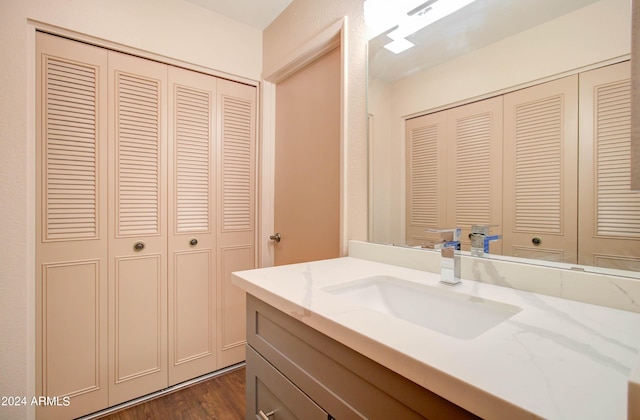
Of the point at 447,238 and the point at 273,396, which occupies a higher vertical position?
the point at 447,238

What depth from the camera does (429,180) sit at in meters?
1.10

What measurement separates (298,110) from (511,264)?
144 cm

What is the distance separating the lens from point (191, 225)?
5.92 ft

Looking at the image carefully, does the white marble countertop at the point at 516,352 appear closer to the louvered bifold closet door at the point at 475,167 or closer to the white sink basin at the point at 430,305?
the white sink basin at the point at 430,305

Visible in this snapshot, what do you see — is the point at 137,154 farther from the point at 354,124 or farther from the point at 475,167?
the point at 475,167

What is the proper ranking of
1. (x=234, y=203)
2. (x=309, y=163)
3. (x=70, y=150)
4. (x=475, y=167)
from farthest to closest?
1. (x=234, y=203)
2. (x=309, y=163)
3. (x=70, y=150)
4. (x=475, y=167)

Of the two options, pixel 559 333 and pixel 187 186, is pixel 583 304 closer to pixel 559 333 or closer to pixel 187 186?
pixel 559 333

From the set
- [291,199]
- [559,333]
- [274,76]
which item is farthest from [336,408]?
[274,76]

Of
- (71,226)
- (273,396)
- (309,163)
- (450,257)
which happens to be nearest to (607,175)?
(450,257)

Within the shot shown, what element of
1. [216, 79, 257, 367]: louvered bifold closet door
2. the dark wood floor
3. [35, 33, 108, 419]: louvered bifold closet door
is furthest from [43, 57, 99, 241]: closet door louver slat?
the dark wood floor

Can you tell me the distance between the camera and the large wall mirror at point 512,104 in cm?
71

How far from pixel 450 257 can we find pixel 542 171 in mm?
353

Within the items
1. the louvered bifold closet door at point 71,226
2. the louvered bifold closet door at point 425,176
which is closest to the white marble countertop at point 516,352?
the louvered bifold closet door at point 425,176

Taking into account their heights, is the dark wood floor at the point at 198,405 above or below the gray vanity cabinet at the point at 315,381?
below
